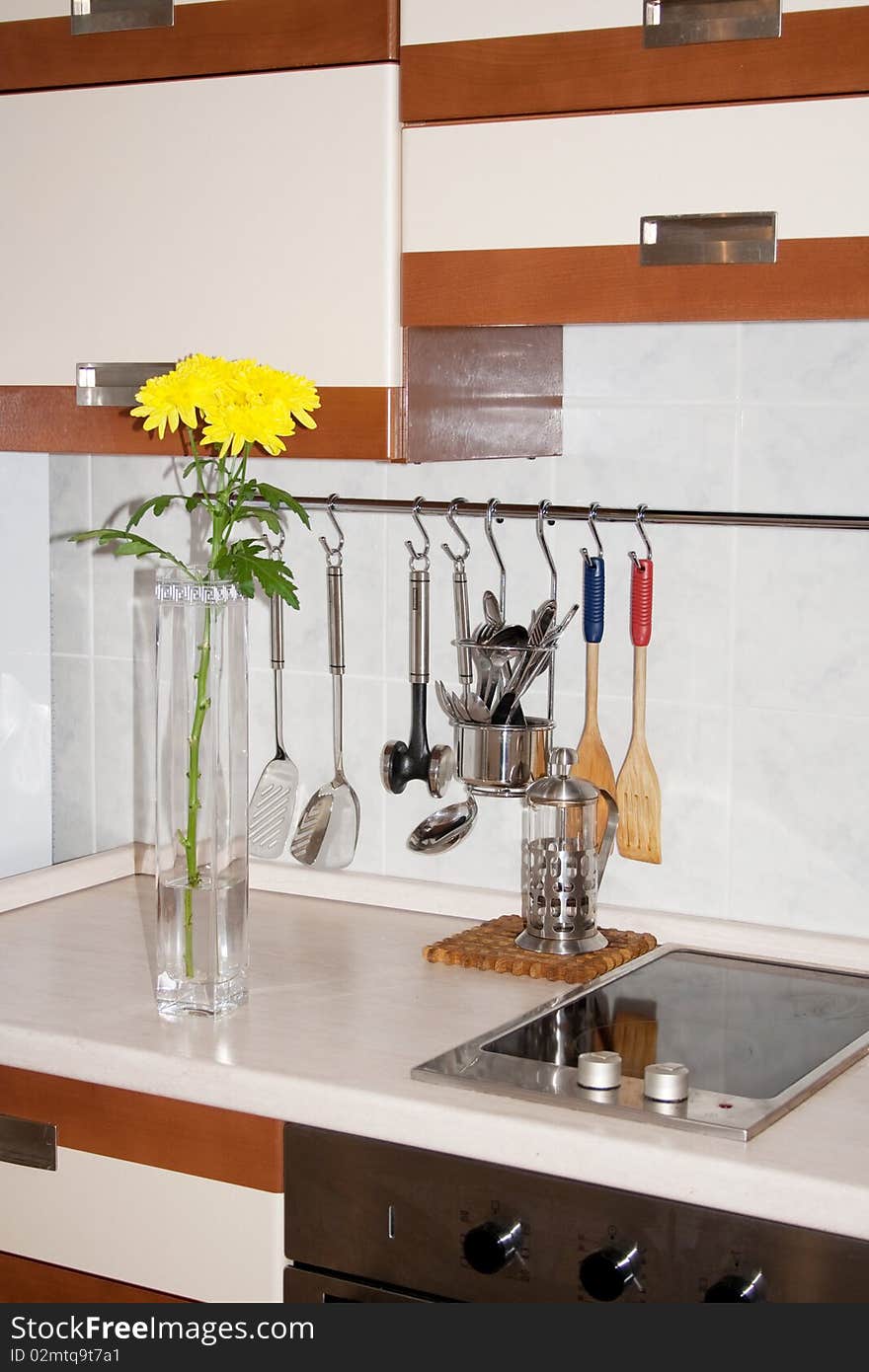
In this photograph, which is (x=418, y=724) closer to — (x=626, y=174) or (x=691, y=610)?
(x=691, y=610)

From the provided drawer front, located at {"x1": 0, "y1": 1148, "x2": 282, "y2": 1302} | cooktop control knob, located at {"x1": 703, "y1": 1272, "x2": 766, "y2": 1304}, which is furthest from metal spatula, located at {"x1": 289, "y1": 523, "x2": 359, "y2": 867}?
cooktop control knob, located at {"x1": 703, "y1": 1272, "x2": 766, "y2": 1304}

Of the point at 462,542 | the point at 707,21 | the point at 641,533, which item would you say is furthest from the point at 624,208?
the point at 462,542

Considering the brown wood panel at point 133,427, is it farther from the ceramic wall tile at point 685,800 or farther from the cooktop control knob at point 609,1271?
the cooktop control knob at point 609,1271

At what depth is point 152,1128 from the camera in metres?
1.58

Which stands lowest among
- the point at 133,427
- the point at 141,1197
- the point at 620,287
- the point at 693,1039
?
the point at 141,1197

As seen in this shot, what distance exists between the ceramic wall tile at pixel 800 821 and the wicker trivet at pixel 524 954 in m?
0.14

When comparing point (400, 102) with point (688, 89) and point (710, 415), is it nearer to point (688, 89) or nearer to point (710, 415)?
point (688, 89)

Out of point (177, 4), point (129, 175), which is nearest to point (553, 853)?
point (129, 175)

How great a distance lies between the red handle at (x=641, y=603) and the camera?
190cm

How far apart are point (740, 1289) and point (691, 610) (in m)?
0.84

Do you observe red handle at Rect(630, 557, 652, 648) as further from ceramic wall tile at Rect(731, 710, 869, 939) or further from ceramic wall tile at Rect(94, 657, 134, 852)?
ceramic wall tile at Rect(94, 657, 134, 852)

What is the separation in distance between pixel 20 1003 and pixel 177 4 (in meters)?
1.06

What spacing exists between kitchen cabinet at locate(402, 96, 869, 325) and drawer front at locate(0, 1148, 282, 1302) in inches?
34.6

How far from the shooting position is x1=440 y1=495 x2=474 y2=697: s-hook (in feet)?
6.49
